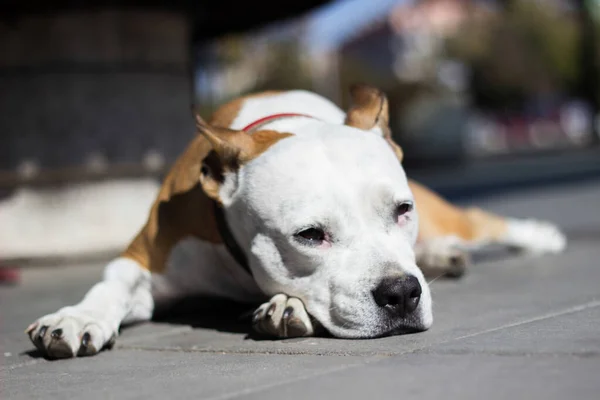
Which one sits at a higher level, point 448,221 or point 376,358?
point 448,221

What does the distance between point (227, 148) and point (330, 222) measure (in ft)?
2.10

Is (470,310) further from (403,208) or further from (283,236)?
(283,236)

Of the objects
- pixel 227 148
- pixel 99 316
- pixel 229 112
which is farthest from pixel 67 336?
pixel 229 112

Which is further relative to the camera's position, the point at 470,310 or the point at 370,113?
the point at 370,113

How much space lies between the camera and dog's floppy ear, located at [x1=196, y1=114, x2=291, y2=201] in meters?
3.68

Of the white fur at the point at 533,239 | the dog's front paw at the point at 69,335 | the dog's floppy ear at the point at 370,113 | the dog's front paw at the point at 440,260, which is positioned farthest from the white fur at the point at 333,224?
the white fur at the point at 533,239

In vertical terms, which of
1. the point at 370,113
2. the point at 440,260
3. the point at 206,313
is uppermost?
the point at 370,113

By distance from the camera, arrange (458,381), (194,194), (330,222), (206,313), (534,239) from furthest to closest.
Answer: (534,239) → (206,313) → (194,194) → (330,222) → (458,381)

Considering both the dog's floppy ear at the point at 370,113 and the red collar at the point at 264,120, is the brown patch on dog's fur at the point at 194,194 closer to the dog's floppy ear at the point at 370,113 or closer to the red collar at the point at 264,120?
the red collar at the point at 264,120

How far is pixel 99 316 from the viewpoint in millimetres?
3674

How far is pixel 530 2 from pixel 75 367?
210ft

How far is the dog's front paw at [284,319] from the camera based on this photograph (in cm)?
330

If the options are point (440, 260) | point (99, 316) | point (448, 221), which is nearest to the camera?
point (99, 316)

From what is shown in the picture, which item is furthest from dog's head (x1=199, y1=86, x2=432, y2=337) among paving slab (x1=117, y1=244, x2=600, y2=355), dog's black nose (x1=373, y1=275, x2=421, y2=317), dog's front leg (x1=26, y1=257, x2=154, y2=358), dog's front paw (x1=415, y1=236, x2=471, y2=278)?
dog's front paw (x1=415, y1=236, x2=471, y2=278)
